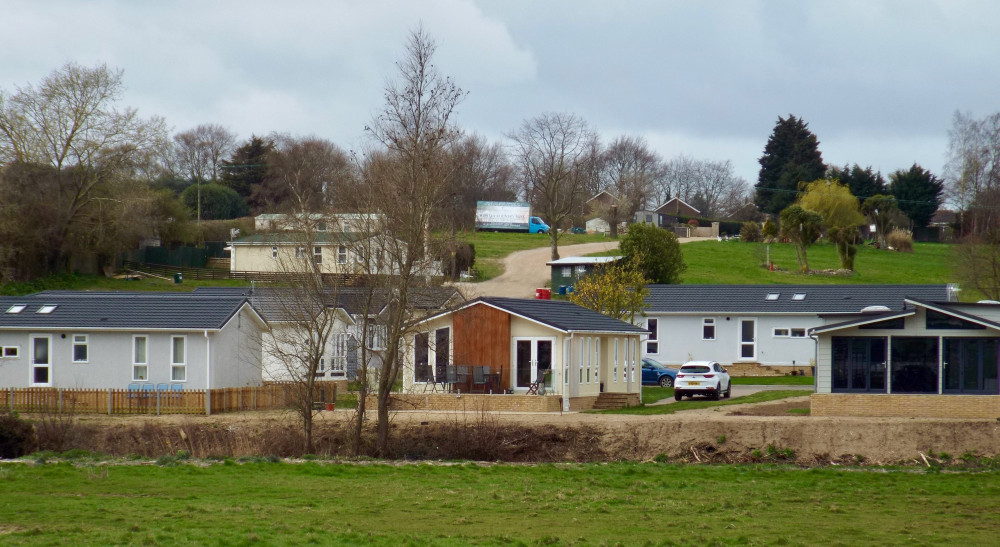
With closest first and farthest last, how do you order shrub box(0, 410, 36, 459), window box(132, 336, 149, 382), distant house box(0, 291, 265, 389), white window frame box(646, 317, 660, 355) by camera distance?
shrub box(0, 410, 36, 459) → distant house box(0, 291, 265, 389) → window box(132, 336, 149, 382) → white window frame box(646, 317, 660, 355)

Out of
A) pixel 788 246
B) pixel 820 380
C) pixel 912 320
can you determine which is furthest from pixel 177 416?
pixel 788 246

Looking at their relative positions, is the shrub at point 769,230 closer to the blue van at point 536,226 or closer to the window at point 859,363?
the blue van at point 536,226

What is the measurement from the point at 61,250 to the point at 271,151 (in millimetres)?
33339

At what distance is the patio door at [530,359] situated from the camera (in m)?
32.6

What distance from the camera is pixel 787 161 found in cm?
9856

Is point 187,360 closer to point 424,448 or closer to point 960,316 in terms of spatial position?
point 424,448

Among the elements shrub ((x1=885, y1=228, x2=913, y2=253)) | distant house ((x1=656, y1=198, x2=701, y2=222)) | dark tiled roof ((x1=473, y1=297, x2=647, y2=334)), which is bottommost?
dark tiled roof ((x1=473, y1=297, x2=647, y2=334))

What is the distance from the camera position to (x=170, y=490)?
1720 cm

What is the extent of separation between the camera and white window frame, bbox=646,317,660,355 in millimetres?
46969

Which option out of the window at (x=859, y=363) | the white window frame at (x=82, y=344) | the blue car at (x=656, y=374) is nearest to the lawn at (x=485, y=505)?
the window at (x=859, y=363)

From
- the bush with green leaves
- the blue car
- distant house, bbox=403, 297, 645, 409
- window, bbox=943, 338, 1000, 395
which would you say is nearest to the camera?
window, bbox=943, 338, 1000, 395

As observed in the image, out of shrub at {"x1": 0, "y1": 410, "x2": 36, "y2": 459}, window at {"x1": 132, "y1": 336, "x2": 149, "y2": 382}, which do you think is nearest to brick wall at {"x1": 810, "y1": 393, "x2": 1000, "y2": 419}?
window at {"x1": 132, "y1": 336, "x2": 149, "y2": 382}

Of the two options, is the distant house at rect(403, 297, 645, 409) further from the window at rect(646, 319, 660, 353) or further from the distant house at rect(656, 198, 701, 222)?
the distant house at rect(656, 198, 701, 222)

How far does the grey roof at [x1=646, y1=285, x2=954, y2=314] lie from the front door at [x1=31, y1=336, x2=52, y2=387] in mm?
23431
